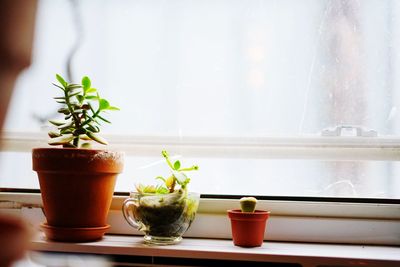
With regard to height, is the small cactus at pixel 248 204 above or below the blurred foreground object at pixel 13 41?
below

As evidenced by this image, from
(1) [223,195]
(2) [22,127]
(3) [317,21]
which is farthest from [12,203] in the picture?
(3) [317,21]

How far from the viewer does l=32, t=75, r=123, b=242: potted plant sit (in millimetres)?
948

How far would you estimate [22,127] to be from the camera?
122cm

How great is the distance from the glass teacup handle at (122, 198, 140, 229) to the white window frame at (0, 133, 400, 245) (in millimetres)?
108

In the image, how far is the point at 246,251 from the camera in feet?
2.90

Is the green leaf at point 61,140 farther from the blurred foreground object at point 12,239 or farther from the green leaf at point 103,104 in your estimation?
the blurred foreground object at point 12,239

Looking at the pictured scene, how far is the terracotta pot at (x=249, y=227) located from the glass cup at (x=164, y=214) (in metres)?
0.11

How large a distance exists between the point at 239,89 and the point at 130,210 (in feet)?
1.38

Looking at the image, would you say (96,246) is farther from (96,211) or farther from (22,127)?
(22,127)

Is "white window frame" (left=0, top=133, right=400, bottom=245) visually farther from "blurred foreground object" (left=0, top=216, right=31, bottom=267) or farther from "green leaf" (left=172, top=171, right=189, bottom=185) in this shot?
"blurred foreground object" (left=0, top=216, right=31, bottom=267)

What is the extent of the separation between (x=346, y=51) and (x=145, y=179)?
0.63 metres

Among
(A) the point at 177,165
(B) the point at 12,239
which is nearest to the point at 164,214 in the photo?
(A) the point at 177,165

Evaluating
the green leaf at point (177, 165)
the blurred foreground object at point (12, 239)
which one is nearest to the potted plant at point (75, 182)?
the green leaf at point (177, 165)

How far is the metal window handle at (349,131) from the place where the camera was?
1.09 meters
